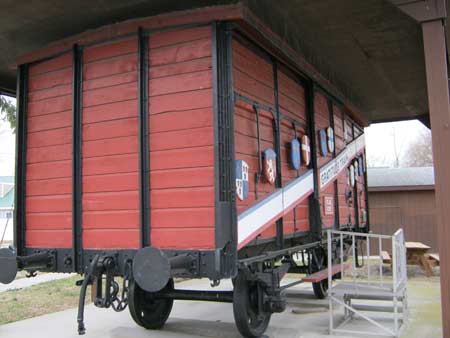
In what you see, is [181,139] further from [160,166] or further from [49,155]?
[49,155]

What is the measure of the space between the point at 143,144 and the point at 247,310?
7.08 feet

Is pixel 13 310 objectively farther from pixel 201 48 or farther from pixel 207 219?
pixel 201 48

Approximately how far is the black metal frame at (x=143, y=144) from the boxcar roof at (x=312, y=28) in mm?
496

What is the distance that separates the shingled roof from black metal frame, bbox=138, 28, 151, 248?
35.9ft

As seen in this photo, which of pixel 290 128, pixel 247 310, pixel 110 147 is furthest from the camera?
pixel 290 128

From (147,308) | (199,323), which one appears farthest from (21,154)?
(199,323)

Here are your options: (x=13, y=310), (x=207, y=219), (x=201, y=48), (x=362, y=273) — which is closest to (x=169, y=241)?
(x=207, y=219)

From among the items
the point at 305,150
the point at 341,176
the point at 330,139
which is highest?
the point at 330,139

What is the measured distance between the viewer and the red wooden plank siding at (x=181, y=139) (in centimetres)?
472

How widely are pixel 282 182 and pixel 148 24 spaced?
2382mm

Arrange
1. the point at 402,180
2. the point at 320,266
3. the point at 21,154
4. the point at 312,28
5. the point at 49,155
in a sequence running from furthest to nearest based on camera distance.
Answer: the point at 402,180
the point at 320,266
the point at 312,28
the point at 21,154
the point at 49,155

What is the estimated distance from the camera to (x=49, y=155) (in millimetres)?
5719

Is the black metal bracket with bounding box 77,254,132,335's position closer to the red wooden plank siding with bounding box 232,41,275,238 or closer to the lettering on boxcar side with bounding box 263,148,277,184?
the red wooden plank siding with bounding box 232,41,275,238

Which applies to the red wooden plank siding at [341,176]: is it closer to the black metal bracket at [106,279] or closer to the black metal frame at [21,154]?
the black metal bracket at [106,279]
